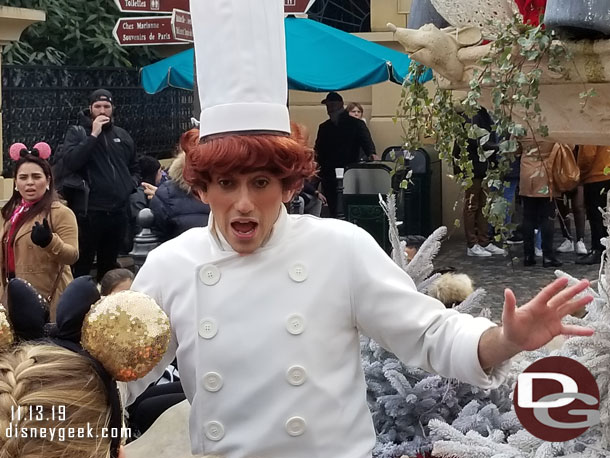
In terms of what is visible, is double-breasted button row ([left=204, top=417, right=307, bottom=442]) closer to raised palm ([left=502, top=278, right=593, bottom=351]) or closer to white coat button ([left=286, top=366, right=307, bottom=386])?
white coat button ([left=286, top=366, right=307, bottom=386])

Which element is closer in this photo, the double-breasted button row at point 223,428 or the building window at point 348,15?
the double-breasted button row at point 223,428

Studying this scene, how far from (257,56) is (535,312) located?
35.3 inches

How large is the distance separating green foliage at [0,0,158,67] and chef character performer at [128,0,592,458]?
1122 centimetres

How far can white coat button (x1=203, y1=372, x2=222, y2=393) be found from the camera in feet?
8.48

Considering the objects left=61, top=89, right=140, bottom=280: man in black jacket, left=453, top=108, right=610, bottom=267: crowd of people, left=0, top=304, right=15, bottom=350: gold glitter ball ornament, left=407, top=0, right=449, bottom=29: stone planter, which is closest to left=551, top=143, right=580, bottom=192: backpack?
left=453, top=108, right=610, bottom=267: crowd of people

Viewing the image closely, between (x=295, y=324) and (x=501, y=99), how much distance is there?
992 mm

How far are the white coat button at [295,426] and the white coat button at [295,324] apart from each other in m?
0.20

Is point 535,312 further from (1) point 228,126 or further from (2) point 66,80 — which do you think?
(2) point 66,80

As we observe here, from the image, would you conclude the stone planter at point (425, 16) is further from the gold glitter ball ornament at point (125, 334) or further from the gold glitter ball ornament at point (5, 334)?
the gold glitter ball ornament at point (5, 334)

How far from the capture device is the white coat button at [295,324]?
101 inches

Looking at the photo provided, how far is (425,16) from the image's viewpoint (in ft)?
11.6

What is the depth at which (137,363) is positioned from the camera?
2055 millimetres
